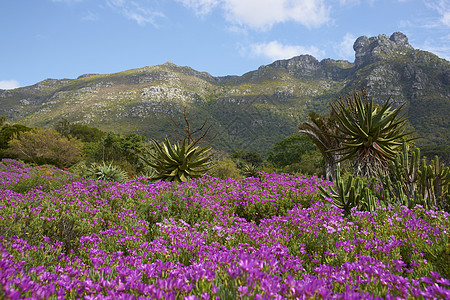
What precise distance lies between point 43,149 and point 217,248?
30.0 metres

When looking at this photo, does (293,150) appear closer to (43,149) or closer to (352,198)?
(43,149)

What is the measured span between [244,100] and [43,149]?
4897 inches

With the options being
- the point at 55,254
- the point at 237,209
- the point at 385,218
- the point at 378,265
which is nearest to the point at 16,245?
the point at 55,254

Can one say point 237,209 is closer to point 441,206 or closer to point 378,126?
point 441,206

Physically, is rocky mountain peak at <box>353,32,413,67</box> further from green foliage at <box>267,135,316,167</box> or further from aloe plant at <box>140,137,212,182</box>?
aloe plant at <box>140,137,212,182</box>

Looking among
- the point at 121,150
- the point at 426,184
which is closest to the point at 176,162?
the point at 426,184

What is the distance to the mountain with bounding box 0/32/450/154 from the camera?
92.9m

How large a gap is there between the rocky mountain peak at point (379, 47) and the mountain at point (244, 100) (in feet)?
2.36

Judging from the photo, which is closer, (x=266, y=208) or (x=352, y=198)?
(x=352, y=198)

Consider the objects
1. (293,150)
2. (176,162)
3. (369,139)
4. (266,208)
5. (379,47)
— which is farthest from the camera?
(379,47)

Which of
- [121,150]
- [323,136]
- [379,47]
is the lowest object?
[121,150]

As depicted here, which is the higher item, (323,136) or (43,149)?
(323,136)

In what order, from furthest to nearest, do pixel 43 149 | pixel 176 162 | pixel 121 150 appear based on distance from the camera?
pixel 121 150 < pixel 43 149 < pixel 176 162

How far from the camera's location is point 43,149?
2609 centimetres
